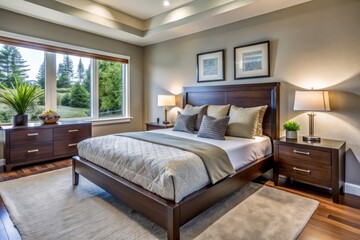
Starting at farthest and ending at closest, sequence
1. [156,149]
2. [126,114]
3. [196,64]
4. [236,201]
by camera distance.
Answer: [126,114] → [196,64] → [236,201] → [156,149]

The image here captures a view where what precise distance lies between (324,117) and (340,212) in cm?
125

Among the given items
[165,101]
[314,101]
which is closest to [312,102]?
[314,101]

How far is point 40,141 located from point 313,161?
4.21 m

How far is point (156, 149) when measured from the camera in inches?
89.0

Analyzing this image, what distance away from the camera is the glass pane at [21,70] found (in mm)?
3648

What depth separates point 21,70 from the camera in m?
3.82

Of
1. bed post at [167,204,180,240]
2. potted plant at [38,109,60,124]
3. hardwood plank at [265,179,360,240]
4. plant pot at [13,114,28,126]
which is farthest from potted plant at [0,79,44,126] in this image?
hardwood plank at [265,179,360,240]

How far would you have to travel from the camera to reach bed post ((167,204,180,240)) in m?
1.63

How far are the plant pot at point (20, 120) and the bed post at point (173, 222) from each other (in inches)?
129

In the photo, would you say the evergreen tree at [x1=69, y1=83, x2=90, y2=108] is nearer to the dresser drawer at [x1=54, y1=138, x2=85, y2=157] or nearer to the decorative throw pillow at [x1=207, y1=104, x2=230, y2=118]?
the dresser drawer at [x1=54, y1=138, x2=85, y2=157]

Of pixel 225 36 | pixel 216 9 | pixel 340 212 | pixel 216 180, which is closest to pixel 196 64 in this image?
pixel 225 36

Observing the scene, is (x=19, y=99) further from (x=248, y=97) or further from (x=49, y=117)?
(x=248, y=97)

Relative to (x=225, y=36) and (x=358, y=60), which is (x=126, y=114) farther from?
(x=358, y=60)

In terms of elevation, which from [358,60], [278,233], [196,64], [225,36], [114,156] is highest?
[225,36]
